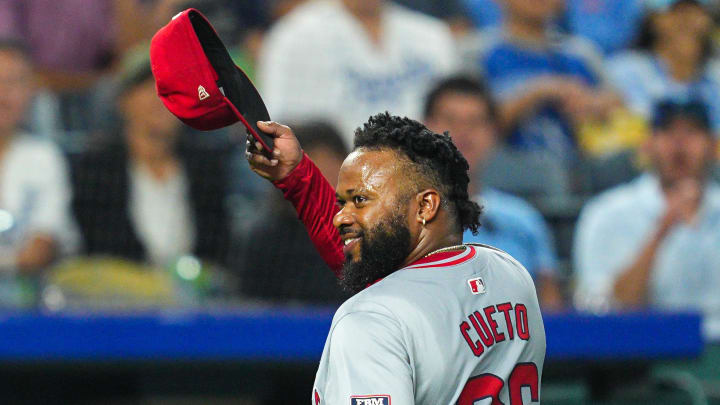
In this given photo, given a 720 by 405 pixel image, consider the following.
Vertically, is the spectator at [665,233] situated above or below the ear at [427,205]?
above

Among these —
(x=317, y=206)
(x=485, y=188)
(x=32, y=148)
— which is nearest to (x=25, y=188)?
(x=32, y=148)

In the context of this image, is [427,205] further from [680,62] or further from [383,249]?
[680,62]

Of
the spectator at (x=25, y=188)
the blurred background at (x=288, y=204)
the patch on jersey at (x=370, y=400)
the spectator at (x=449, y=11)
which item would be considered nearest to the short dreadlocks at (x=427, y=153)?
the patch on jersey at (x=370, y=400)

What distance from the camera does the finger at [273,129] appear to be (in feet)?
7.14

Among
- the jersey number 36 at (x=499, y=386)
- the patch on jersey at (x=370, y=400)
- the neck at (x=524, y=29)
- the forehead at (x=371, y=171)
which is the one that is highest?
the neck at (x=524, y=29)

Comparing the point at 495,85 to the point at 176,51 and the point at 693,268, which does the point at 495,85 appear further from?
the point at 176,51

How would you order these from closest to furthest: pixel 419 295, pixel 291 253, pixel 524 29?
pixel 419 295
pixel 291 253
pixel 524 29

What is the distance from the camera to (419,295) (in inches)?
74.5

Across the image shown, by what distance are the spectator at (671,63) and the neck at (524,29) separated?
0.62 metres

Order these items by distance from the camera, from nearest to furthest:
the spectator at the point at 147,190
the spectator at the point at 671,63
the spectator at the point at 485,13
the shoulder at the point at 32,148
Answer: the spectator at the point at 147,190
the shoulder at the point at 32,148
the spectator at the point at 671,63
the spectator at the point at 485,13

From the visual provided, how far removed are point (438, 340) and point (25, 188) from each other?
351 cm

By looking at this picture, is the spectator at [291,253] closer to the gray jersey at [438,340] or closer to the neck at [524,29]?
the neck at [524,29]

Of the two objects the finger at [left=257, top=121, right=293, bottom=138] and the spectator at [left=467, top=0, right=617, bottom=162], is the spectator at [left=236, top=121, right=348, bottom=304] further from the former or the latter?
the finger at [left=257, top=121, right=293, bottom=138]

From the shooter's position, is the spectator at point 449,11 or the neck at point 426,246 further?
the spectator at point 449,11
